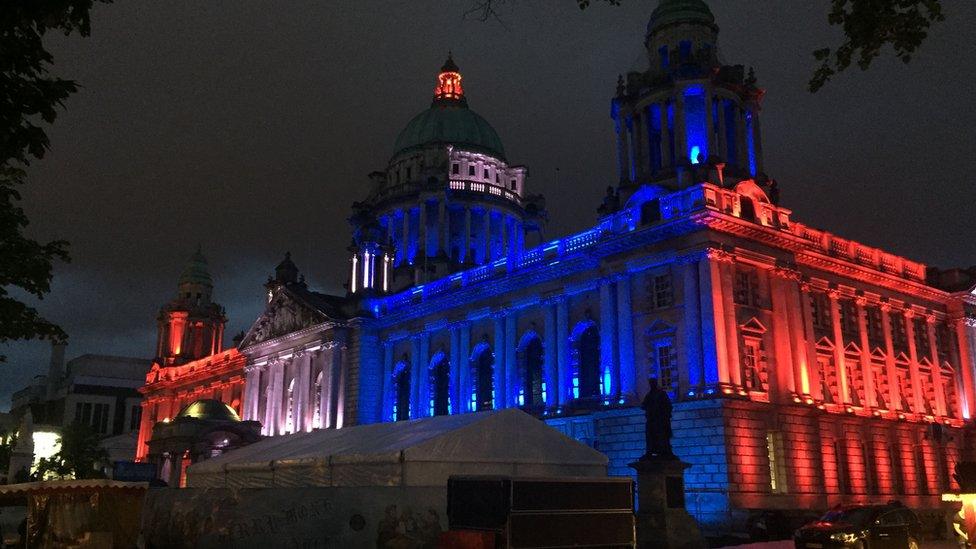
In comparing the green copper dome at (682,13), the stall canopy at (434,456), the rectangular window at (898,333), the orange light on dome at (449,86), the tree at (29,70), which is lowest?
the stall canopy at (434,456)

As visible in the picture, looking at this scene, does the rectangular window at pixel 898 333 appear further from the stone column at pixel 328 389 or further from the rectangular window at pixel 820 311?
the stone column at pixel 328 389

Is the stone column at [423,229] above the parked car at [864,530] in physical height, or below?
above

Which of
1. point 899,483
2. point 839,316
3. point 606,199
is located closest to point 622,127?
point 606,199

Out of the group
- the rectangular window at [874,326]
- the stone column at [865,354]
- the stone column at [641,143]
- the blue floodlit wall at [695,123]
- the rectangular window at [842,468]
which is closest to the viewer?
the rectangular window at [842,468]

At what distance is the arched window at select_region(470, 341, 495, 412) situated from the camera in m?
46.3

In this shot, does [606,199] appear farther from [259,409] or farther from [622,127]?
[259,409]

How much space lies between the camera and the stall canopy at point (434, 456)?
20.3 meters

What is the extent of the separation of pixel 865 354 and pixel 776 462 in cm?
1032

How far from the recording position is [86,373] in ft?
315

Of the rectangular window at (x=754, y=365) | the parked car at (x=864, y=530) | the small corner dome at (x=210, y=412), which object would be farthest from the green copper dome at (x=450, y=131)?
the parked car at (x=864, y=530)

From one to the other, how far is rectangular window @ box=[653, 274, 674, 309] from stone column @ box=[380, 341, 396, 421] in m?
22.0

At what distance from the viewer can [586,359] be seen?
40.6 m

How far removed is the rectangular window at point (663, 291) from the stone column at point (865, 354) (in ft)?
39.1

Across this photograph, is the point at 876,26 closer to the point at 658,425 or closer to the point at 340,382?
the point at 658,425
